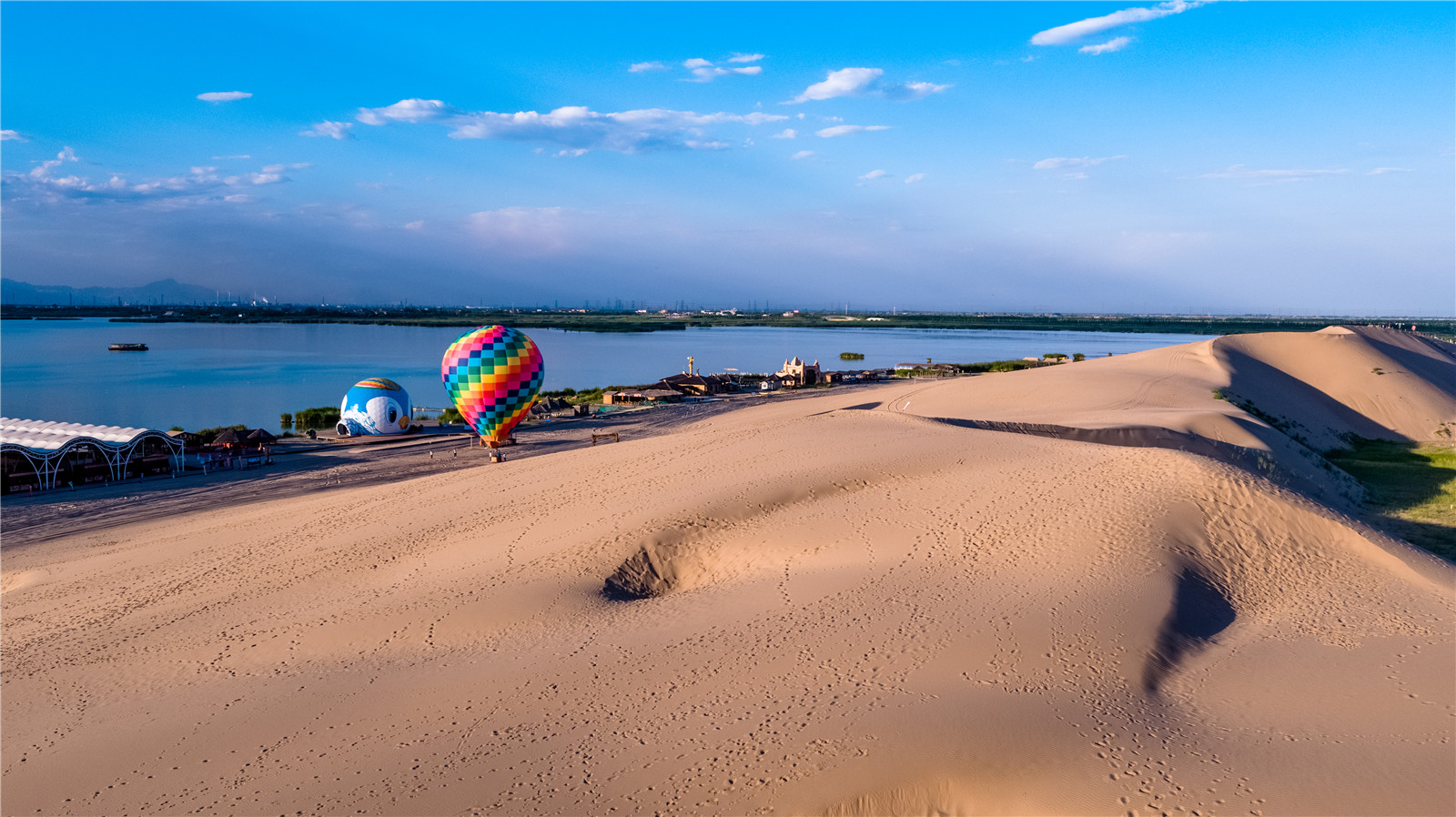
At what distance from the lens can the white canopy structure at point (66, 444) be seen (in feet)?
67.8

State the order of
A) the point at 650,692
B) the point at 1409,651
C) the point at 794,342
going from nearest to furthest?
the point at 650,692 → the point at 1409,651 → the point at 794,342

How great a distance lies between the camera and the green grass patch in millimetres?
14578

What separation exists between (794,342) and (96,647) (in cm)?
10368

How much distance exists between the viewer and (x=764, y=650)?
8.23 meters

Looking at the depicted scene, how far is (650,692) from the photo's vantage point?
7.53 metres

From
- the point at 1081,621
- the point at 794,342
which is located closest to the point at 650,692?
the point at 1081,621

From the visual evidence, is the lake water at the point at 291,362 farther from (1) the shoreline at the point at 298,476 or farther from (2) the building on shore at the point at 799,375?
(2) the building on shore at the point at 799,375

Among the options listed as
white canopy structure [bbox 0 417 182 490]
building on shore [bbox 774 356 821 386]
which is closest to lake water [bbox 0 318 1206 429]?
white canopy structure [bbox 0 417 182 490]

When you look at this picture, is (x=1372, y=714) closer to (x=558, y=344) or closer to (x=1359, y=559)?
(x=1359, y=559)

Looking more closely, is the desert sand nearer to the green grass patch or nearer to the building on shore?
the green grass patch

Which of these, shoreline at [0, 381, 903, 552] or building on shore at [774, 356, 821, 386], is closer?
shoreline at [0, 381, 903, 552]

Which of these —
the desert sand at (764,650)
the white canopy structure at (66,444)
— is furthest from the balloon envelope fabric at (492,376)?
the white canopy structure at (66,444)

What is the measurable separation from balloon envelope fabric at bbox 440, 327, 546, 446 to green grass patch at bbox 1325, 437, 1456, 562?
20660mm

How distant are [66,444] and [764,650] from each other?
22547mm
